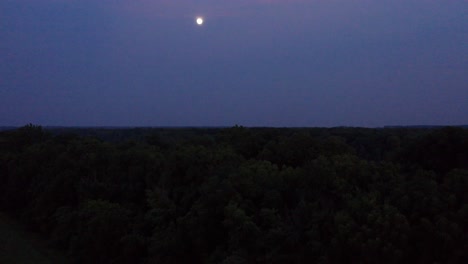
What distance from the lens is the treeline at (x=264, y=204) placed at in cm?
1454

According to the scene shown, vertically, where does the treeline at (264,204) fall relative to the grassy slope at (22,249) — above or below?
above

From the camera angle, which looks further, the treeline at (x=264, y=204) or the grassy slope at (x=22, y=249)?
the grassy slope at (x=22, y=249)

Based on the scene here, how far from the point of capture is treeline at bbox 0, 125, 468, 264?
14.5 metres

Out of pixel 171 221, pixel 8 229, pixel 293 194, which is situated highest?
pixel 293 194

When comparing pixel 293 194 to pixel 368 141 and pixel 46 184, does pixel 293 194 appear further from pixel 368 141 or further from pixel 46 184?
pixel 368 141

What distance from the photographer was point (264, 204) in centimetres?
1781

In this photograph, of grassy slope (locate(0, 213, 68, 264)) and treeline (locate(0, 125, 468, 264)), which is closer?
treeline (locate(0, 125, 468, 264))

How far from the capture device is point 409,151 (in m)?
22.6

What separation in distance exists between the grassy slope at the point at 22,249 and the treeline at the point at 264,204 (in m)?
0.71

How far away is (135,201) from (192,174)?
4.27 metres

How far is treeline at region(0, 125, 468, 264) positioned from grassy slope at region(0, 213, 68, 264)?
2.35ft

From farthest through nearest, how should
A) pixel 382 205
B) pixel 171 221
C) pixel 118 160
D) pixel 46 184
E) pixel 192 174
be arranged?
pixel 46 184 < pixel 118 160 < pixel 192 174 < pixel 171 221 < pixel 382 205

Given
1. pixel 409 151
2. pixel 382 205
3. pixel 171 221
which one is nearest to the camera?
pixel 382 205

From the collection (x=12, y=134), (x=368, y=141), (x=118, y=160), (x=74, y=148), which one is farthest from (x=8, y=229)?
(x=368, y=141)
